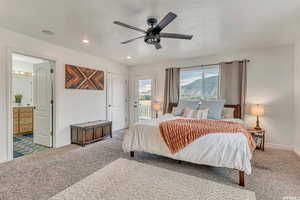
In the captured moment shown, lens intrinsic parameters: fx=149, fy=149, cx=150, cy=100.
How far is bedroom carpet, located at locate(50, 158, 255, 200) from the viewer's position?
1.61 meters

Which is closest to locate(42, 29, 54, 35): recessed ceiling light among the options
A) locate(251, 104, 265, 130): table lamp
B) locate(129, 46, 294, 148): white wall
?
locate(129, 46, 294, 148): white wall

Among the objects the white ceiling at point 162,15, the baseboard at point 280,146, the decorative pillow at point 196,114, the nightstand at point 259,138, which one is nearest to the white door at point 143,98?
the decorative pillow at point 196,114

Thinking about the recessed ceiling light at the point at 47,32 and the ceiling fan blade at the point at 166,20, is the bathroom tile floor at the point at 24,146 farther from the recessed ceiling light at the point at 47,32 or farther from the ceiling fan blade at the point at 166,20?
the ceiling fan blade at the point at 166,20

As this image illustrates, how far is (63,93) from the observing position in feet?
12.5

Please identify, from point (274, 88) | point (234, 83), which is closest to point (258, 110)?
point (274, 88)

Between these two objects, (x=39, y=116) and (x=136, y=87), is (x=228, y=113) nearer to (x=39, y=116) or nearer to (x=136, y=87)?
(x=136, y=87)

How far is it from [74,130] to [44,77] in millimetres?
1555

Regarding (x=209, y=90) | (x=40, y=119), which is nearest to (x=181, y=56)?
(x=209, y=90)

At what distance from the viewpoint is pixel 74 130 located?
3.92m

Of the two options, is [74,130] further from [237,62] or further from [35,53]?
[237,62]

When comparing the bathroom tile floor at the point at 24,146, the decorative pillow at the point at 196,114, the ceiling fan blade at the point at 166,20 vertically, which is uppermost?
the ceiling fan blade at the point at 166,20

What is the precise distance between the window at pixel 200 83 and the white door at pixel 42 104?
12.7 feet

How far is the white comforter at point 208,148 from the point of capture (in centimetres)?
211

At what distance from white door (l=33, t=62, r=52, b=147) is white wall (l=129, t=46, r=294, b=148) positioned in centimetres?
511
